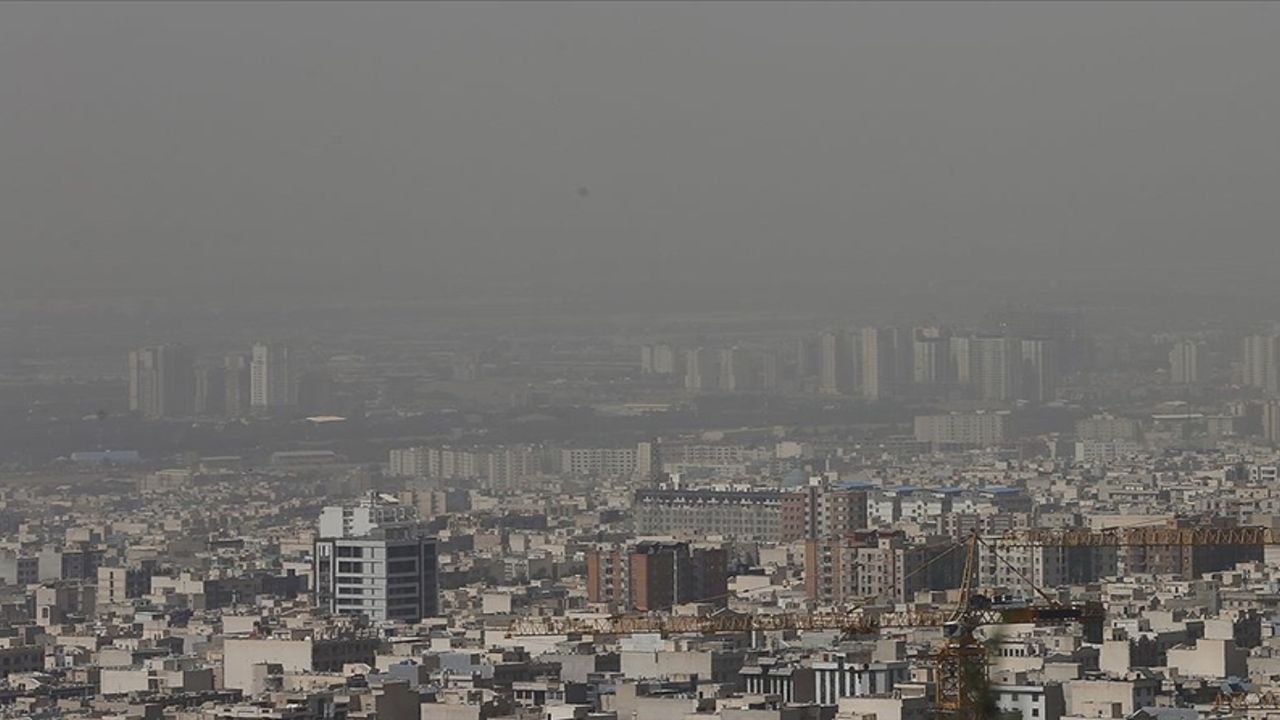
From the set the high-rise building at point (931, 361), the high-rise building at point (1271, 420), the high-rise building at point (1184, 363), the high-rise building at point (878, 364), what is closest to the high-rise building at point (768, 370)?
the high-rise building at point (878, 364)

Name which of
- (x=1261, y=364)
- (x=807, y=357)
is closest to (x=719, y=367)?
(x=807, y=357)

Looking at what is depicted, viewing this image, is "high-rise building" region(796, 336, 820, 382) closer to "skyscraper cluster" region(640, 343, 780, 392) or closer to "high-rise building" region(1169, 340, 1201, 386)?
"skyscraper cluster" region(640, 343, 780, 392)

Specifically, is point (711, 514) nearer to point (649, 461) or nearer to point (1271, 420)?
point (649, 461)

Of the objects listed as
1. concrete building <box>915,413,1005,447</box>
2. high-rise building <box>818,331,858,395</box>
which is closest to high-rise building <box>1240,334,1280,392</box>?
concrete building <box>915,413,1005,447</box>

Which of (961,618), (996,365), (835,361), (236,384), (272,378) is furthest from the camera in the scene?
(996,365)

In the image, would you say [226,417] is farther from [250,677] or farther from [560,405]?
[250,677]

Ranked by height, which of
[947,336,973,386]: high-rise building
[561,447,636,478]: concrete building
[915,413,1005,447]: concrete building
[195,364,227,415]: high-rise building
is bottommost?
[561,447,636,478]: concrete building
